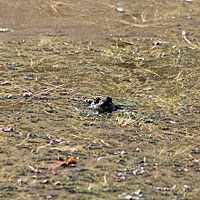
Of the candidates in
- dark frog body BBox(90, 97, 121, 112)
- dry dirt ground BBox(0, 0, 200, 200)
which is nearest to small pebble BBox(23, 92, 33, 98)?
dry dirt ground BBox(0, 0, 200, 200)

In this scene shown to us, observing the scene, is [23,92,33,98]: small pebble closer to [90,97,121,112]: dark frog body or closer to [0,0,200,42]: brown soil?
[90,97,121,112]: dark frog body

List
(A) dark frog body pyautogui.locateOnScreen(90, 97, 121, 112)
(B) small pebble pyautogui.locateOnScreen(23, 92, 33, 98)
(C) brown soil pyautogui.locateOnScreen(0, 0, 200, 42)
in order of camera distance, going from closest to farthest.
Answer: (A) dark frog body pyautogui.locateOnScreen(90, 97, 121, 112) < (B) small pebble pyautogui.locateOnScreen(23, 92, 33, 98) < (C) brown soil pyautogui.locateOnScreen(0, 0, 200, 42)

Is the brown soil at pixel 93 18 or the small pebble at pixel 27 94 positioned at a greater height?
the brown soil at pixel 93 18

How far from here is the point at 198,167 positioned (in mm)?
3611

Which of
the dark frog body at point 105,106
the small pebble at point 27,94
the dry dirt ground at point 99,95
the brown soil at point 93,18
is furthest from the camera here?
the brown soil at point 93,18

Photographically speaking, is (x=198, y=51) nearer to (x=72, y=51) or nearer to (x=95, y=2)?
(x=72, y=51)

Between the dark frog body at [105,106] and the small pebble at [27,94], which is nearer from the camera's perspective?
the dark frog body at [105,106]

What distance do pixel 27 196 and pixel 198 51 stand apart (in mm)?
3955

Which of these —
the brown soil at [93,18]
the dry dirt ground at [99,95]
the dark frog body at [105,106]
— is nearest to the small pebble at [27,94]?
the dry dirt ground at [99,95]

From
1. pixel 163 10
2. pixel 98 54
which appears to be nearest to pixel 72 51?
pixel 98 54

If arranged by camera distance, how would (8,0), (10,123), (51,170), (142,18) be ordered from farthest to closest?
1. (8,0)
2. (142,18)
3. (10,123)
4. (51,170)

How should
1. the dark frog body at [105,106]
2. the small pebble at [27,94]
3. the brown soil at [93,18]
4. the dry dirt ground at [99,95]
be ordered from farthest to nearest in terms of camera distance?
the brown soil at [93,18], the small pebble at [27,94], the dark frog body at [105,106], the dry dirt ground at [99,95]

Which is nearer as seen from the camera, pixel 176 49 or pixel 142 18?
pixel 176 49

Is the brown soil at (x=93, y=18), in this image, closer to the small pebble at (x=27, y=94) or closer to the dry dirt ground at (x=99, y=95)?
the dry dirt ground at (x=99, y=95)
